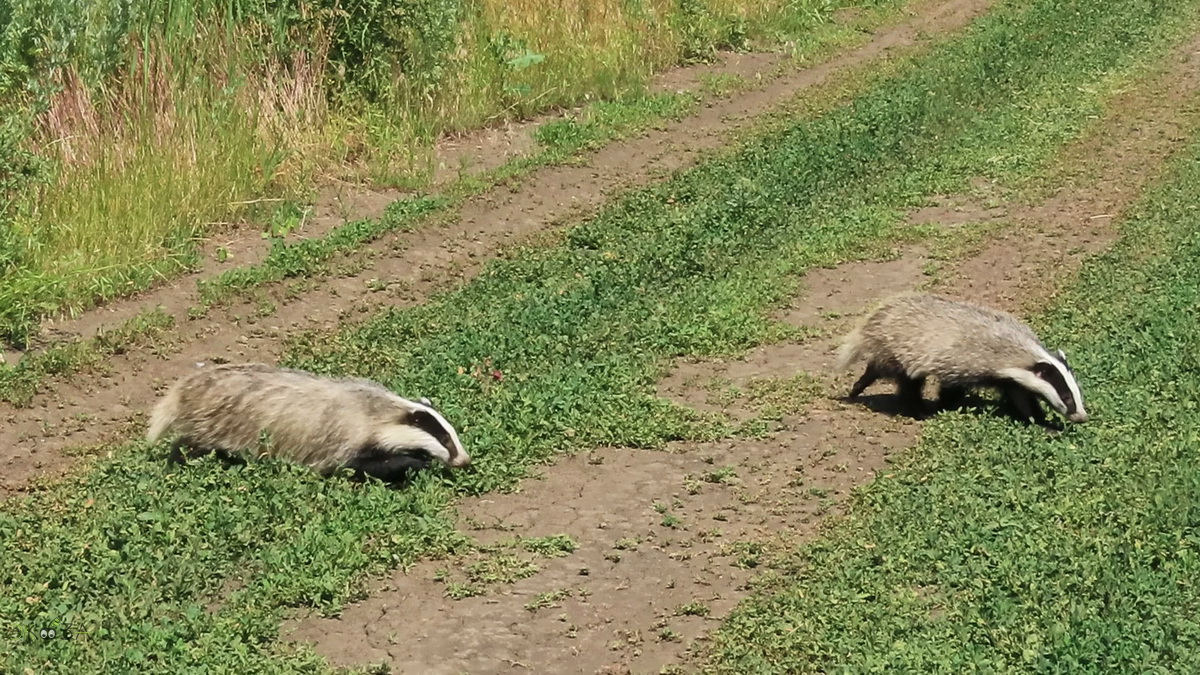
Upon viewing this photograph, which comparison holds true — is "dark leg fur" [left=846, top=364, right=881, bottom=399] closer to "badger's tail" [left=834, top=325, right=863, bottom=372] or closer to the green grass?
"badger's tail" [left=834, top=325, right=863, bottom=372]

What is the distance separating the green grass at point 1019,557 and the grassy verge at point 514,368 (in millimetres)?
1440

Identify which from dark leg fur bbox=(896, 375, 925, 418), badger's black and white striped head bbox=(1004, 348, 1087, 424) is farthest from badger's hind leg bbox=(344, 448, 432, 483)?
badger's black and white striped head bbox=(1004, 348, 1087, 424)

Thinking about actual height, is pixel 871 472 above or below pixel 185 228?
below

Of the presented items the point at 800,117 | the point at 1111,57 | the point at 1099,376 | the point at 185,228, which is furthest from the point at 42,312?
the point at 1111,57

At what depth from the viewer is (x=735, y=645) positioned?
19.5 feet

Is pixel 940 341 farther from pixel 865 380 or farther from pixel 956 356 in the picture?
pixel 865 380

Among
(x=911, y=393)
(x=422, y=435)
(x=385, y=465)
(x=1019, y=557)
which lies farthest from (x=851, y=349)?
(x=385, y=465)

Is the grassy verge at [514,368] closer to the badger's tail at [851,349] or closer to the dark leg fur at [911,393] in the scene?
the badger's tail at [851,349]

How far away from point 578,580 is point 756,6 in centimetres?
1266

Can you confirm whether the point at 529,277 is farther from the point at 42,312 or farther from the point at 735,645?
the point at 735,645

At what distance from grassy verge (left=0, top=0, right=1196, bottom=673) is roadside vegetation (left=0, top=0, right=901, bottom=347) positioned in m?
1.78

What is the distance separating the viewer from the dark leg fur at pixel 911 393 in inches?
343

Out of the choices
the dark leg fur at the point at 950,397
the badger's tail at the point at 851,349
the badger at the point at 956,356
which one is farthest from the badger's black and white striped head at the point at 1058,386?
the badger's tail at the point at 851,349

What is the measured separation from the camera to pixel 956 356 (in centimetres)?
856
